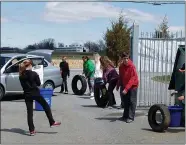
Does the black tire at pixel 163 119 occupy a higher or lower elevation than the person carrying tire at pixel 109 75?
lower

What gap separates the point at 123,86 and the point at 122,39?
3701 cm

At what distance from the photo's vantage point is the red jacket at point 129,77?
10.3 metres

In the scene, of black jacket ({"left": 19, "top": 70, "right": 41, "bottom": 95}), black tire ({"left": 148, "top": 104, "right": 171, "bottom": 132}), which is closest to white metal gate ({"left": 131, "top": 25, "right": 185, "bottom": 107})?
black tire ({"left": 148, "top": 104, "right": 171, "bottom": 132})

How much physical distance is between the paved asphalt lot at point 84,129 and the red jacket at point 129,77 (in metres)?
0.92

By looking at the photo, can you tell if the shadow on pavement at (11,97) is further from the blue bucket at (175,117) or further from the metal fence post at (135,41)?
the blue bucket at (175,117)

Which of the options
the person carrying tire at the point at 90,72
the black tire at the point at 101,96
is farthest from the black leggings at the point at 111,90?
the person carrying tire at the point at 90,72

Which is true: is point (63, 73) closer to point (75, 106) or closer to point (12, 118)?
point (75, 106)

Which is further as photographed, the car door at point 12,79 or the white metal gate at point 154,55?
the car door at point 12,79

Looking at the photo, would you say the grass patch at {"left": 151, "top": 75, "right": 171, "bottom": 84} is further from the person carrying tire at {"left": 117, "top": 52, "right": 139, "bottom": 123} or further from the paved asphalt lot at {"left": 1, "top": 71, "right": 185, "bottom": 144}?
the person carrying tire at {"left": 117, "top": 52, "right": 139, "bottom": 123}

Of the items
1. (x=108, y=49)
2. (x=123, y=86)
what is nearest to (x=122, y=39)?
(x=108, y=49)

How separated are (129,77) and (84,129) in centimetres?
194

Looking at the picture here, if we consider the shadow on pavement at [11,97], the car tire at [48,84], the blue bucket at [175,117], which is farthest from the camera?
the car tire at [48,84]

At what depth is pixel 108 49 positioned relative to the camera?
156 feet

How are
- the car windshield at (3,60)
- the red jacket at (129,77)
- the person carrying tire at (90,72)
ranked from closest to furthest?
the red jacket at (129,77), the car windshield at (3,60), the person carrying tire at (90,72)
